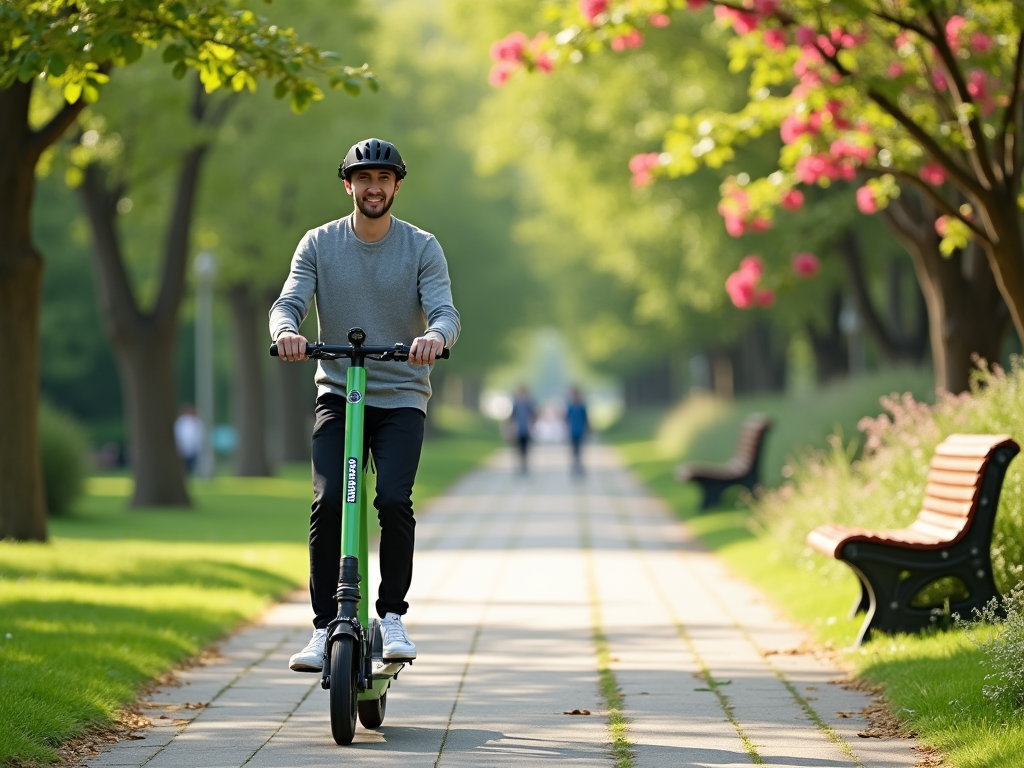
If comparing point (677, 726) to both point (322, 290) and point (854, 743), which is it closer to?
point (854, 743)

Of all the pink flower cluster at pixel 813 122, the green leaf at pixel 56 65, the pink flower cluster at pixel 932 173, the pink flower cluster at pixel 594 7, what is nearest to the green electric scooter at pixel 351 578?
the green leaf at pixel 56 65

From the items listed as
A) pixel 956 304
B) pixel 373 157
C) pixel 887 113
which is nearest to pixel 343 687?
pixel 373 157

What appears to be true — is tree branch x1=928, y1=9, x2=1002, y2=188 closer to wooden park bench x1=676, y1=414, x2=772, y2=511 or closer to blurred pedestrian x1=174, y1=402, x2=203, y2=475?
wooden park bench x1=676, y1=414, x2=772, y2=511

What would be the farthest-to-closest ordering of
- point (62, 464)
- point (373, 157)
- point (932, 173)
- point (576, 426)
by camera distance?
point (576, 426), point (62, 464), point (932, 173), point (373, 157)

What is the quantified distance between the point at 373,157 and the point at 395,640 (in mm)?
1838

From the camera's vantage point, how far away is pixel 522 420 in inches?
1388

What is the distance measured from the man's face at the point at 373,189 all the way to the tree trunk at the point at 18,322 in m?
8.46

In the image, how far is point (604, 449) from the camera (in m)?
56.6

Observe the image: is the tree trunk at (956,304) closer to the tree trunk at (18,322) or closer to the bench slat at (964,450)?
the bench slat at (964,450)

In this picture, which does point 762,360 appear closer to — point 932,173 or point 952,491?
point 932,173

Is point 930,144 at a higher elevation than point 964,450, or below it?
higher

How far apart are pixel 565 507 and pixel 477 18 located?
837 cm

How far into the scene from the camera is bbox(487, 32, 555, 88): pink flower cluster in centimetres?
1256

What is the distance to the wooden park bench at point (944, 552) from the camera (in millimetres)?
8727
